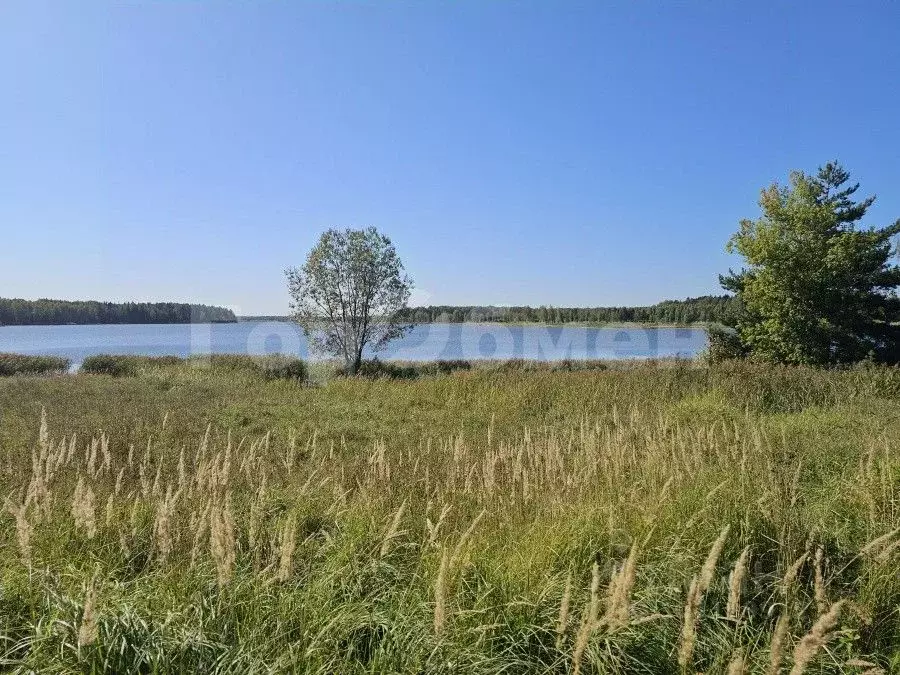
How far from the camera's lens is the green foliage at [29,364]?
2040 cm

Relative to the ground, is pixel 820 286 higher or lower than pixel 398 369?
higher

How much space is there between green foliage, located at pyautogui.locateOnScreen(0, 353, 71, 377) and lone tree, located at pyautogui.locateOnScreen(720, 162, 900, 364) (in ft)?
88.2

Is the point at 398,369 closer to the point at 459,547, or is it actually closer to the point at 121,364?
the point at 121,364

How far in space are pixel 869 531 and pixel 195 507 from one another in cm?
455

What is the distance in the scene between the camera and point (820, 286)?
18.2m

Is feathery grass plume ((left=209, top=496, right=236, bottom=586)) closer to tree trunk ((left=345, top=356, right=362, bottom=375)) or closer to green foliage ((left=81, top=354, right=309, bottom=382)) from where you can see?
green foliage ((left=81, top=354, right=309, bottom=382))

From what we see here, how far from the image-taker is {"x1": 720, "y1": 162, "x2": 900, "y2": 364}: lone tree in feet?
59.6

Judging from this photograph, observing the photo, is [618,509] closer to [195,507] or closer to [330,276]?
[195,507]

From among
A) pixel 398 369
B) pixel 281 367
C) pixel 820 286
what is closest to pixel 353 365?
pixel 398 369

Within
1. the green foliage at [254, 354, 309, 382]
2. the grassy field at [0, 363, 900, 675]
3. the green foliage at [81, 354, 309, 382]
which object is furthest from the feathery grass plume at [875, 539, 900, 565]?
the green foliage at [81, 354, 309, 382]

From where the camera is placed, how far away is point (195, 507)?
3.66 m

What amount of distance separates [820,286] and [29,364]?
1207 inches

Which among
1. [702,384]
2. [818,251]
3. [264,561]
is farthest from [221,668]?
[818,251]

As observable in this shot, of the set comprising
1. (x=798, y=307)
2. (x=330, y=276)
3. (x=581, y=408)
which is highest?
(x=330, y=276)
